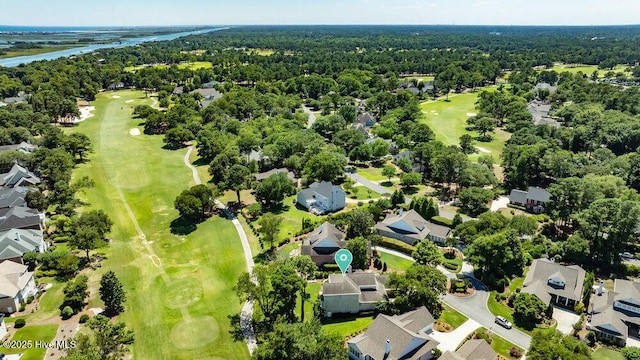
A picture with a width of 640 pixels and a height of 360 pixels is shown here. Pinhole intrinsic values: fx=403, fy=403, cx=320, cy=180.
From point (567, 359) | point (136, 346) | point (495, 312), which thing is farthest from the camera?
point (495, 312)

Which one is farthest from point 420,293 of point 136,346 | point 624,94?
point 624,94

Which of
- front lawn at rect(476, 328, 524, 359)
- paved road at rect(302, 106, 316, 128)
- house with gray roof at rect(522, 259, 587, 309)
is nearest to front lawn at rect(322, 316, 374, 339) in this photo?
front lawn at rect(476, 328, 524, 359)

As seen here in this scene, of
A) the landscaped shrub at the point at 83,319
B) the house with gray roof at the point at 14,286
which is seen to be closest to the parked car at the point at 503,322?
the landscaped shrub at the point at 83,319

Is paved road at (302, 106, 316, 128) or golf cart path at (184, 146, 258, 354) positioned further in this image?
paved road at (302, 106, 316, 128)

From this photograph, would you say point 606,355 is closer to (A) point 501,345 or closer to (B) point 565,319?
(B) point 565,319

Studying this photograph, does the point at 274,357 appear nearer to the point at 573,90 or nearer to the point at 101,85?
the point at 573,90

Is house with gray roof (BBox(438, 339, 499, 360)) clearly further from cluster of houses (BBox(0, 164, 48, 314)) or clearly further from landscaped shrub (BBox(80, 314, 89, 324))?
cluster of houses (BBox(0, 164, 48, 314))

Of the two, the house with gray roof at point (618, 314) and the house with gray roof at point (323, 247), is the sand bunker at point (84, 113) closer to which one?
the house with gray roof at point (323, 247)
